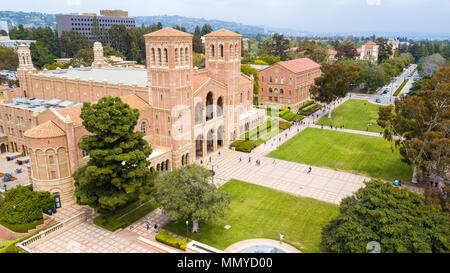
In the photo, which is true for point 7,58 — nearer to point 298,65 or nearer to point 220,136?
point 220,136

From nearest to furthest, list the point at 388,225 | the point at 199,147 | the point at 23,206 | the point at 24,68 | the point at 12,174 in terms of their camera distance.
Result: the point at 388,225
the point at 23,206
the point at 12,174
the point at 199,147
the point at 24,68

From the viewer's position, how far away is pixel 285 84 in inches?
3378

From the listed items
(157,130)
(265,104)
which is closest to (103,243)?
(157,130)

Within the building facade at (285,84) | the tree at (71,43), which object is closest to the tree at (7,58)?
the tree at (71,43)

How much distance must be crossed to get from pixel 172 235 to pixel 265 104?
204 ft

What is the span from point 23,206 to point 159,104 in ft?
67.0

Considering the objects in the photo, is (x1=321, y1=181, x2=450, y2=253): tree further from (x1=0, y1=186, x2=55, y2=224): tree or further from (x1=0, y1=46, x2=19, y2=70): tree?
(x1=0, y1=46, x2=19, y2=70): tree

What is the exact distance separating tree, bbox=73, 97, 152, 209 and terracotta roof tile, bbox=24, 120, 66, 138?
19.6ft

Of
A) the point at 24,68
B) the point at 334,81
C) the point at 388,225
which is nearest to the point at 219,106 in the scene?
the point at 334,81

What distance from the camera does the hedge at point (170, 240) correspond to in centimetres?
3073

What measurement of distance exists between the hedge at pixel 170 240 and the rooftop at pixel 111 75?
80.5 feet

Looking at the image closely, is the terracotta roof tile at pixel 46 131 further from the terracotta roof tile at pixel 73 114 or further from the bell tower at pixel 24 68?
the bell tower at pixel 24 68

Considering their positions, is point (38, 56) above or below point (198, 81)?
above

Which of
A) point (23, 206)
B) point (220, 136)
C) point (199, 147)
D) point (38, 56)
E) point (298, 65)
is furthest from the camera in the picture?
point (38, 56)
